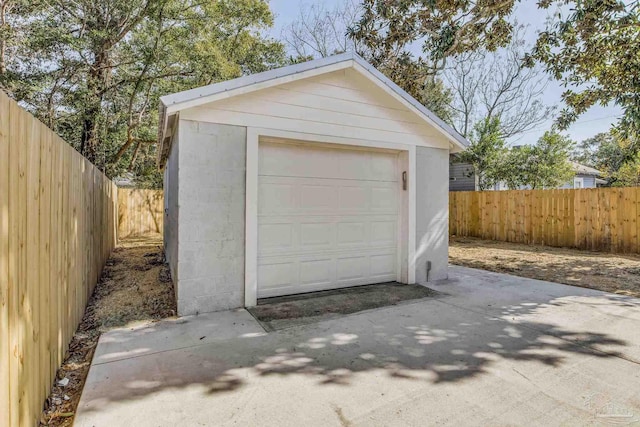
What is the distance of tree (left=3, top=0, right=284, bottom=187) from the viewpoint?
989cm

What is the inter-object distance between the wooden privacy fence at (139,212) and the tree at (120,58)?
→ 1433 millimetres

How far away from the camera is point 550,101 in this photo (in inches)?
698

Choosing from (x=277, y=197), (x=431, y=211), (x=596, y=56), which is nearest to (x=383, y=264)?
(x=431, y=211)

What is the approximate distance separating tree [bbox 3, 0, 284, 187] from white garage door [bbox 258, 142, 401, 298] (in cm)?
855

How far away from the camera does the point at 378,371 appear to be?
281cm

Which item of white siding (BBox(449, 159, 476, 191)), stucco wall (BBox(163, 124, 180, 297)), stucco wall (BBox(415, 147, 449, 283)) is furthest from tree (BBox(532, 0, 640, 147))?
white siding (BBox(449, 159, 476, 191))

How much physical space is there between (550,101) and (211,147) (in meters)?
19.4

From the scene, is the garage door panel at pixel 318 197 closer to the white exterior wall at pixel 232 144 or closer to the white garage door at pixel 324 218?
the white garage door at pixel 324 218

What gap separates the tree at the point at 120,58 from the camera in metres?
9.89

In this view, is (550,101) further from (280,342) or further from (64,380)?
(64,380)

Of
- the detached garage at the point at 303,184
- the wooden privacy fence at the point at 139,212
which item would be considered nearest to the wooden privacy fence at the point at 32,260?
the detached garage at the point at 303,184

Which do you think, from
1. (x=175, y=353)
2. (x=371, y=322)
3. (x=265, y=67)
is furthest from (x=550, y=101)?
(x=175, y=353)

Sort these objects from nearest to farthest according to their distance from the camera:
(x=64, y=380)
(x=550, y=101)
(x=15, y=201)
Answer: (x=15, y=201)
(x=64, y=380)
(x=550, y=101)

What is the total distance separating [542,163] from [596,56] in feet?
32.5
